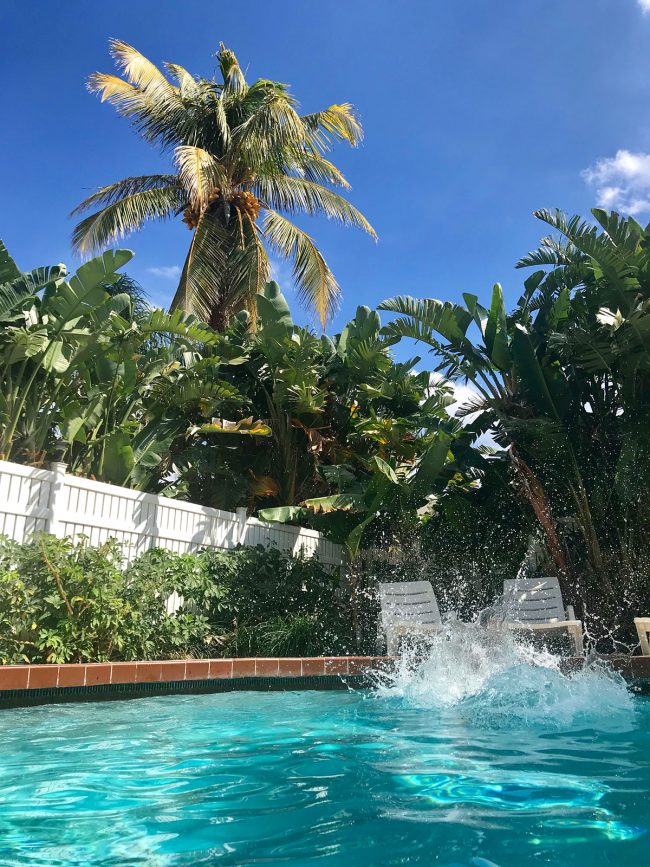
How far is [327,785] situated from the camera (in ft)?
10.7

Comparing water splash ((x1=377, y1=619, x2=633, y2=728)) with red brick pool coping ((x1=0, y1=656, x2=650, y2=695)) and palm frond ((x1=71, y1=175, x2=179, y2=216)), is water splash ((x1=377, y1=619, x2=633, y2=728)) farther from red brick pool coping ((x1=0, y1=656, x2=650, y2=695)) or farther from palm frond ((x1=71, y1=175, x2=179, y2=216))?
palm frond ((x1=71, y1=175, x2=179, y2=216))

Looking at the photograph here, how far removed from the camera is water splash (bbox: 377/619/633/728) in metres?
5.21

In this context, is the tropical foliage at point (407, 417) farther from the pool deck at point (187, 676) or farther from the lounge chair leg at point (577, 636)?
the lounge chair leg at point (577, 636)

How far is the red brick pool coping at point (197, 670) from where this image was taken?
543cm

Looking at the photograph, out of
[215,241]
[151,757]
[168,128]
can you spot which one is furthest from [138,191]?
[151,757]

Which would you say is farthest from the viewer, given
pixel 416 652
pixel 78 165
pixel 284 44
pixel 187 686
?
pixel 78 165

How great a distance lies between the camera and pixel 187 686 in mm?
6277

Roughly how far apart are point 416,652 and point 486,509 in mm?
3894

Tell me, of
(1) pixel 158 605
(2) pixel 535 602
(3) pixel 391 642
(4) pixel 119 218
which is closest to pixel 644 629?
(2) pixel 535 602

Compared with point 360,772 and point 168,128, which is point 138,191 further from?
point 360,772

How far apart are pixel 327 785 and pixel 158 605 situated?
4.35 m

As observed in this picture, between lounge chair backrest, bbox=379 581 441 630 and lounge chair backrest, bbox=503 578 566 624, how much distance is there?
109cm

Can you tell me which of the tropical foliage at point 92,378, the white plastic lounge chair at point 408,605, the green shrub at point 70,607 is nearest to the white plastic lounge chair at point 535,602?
the white plastic lounge chair at point 408,605

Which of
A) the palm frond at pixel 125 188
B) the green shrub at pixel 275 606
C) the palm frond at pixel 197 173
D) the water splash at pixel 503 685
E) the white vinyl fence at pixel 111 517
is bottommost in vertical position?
the water splash at pixel 503 685
